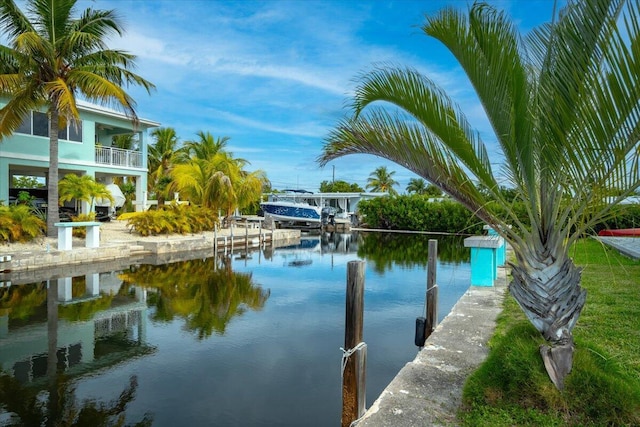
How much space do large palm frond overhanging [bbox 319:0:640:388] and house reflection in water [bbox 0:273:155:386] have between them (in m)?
4.67

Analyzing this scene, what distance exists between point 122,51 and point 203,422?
49.3 ft

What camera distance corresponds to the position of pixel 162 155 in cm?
3572

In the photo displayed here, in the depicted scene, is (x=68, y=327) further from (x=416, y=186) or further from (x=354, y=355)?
(x=416, y=186)

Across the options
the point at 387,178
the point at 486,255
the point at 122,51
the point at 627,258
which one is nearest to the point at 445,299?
the point at 486,255

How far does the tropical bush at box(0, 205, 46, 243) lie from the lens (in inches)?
543

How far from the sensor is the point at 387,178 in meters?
59.8

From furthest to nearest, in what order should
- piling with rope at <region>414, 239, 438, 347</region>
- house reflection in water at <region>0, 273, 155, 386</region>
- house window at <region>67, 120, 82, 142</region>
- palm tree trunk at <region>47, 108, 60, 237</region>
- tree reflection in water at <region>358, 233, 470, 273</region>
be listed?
house window at <region>67, 120, 82, 142</region>
tree reflection in water at <region>358, 233, 470, 273</region>
palm tree trunk at <region>47, 108, 60, 237</region>
piling with rope at <region>414, 239, 438, 347</region>
house reflection in water at <region>0, 273, 155, 386</region>

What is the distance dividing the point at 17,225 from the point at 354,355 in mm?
13631

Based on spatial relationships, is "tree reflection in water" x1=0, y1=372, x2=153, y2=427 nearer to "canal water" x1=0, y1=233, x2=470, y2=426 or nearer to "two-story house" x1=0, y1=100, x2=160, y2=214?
"canal water" x1=0, y1=233, x2=470, y2=426

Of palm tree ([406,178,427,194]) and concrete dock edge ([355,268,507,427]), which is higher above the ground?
palm tree ([406,178,427,194])

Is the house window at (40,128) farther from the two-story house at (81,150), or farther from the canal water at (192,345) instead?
the canal water at (192,345)

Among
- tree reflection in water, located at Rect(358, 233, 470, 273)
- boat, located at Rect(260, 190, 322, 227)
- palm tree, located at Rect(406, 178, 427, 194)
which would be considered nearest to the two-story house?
tree reflection in water, located at Rect(358, 233, 470, 273)

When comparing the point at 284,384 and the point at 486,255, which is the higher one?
the point at 486,255

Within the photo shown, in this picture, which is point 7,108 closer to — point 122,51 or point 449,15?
point 122,51
